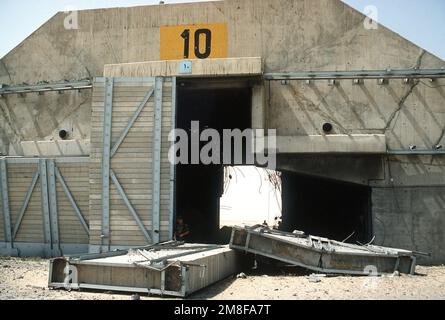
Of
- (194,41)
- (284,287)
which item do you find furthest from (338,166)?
(194,41)

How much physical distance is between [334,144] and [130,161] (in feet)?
21.3

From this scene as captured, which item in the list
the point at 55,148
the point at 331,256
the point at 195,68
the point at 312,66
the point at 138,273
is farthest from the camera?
the point at 55,148

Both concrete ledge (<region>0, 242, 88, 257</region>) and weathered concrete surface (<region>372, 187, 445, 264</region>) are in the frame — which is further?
concrete ledge (<region>0, 242, 88, 257</region>)

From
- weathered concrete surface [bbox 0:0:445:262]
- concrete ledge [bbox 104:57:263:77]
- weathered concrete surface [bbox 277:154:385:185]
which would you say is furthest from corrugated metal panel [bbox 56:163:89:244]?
weathered concrete surface [bbox 277:154:385:185]

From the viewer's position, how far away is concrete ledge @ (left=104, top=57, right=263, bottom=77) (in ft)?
43.1

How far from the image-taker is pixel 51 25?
15.6 m

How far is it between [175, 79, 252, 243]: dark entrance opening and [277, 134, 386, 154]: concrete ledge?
93.0 inches

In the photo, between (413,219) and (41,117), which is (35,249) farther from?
(413,219)

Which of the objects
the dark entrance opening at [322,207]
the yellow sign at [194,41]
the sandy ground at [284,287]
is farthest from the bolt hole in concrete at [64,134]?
the dark entrance opening at [322,207]

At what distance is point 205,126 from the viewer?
1964 cm

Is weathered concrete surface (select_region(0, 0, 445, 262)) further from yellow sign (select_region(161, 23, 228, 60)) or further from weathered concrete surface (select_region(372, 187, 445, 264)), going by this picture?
yellow sign (select_region(161, 23, 228, 60))

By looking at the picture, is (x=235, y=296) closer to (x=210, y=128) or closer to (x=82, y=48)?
(x=82, y=48)

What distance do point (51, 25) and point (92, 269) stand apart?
35.0ft

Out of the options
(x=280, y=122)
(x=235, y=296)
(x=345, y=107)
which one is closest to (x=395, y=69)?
(x=345, y=107)
